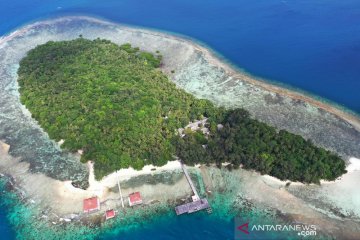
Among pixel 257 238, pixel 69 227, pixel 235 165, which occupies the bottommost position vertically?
pixel 69 227

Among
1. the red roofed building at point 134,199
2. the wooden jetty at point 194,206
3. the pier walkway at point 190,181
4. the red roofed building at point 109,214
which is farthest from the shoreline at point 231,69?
the red roofed building at point 109,214

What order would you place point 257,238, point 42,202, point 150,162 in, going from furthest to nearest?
point 150,162, point 42,202, point 257,238

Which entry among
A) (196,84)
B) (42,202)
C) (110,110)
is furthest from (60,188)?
(196,84)

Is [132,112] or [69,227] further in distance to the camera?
[132,112]

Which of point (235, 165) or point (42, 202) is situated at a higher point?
point (235, 165)

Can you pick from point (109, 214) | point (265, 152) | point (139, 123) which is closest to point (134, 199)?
point (109, 214)

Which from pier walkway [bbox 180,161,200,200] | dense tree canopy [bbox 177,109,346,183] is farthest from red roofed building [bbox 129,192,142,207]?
dense tree canopy [bbox 177,109,346,183]

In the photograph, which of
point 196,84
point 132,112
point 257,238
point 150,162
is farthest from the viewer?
point 196,84

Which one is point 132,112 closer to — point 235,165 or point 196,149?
point 196,149
